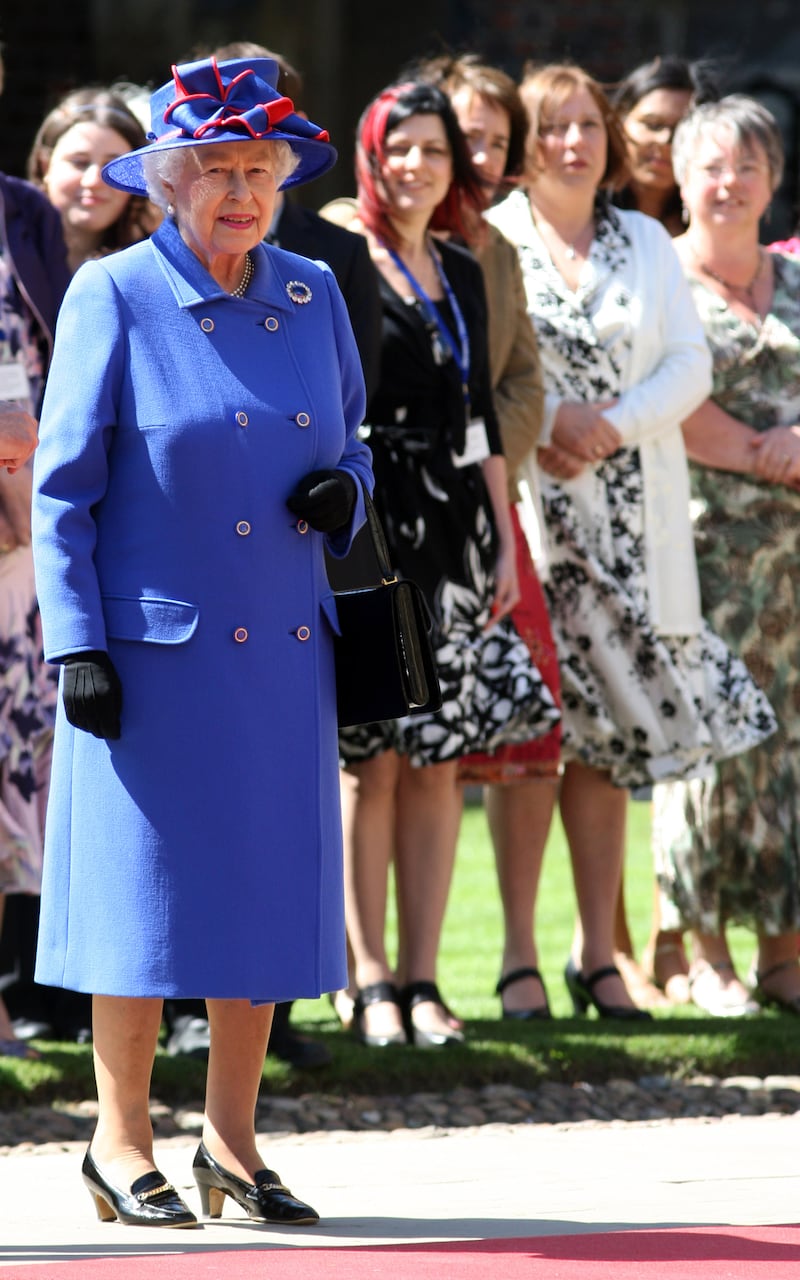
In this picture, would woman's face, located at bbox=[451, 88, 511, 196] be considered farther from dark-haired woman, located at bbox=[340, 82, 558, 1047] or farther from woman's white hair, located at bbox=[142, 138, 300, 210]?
woman's white hair, located at bbox=[142, 138, 300, 210]

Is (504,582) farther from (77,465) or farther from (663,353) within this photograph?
(77,465)

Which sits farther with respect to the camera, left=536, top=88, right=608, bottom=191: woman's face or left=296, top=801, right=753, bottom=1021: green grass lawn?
left=296, top=801, right=753, bottom=1021: green grass lawn

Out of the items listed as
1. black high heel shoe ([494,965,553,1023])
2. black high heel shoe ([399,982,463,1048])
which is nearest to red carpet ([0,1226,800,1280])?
black high heel shoe ([399,982,463,1048])

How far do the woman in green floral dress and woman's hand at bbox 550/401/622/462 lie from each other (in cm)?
50

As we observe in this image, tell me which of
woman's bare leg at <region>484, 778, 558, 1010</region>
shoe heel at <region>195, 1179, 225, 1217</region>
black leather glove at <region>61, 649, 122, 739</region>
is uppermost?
black leather glove at <region>61, 649, 122, 739</region>

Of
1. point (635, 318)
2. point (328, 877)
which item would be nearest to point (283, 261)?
point (328, 877)

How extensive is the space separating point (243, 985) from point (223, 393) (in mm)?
1021

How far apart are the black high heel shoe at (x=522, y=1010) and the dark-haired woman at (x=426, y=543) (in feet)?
1.34

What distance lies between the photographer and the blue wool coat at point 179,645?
410 centimetres

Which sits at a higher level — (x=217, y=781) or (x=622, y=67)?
(x=622, y=67)

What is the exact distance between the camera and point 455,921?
9.69 m

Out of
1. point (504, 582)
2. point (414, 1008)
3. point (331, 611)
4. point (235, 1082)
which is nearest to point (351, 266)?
point (504, 582)

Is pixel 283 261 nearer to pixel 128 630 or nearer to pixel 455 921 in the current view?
pixel 128 630

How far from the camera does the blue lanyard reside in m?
6.25
